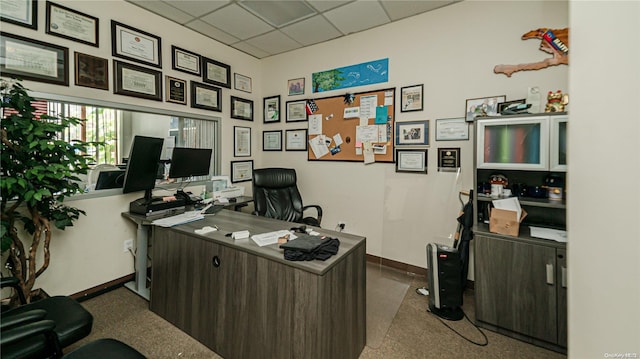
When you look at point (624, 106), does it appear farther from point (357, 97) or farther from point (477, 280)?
point (357, 97)

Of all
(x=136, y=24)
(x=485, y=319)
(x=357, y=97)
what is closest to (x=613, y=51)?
(x=485, y=319)

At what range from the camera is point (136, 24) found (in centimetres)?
258

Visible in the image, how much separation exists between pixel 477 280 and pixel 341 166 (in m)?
1.90

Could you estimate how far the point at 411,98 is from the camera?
281 centimetres

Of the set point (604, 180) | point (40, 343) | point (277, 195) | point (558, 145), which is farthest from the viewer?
point (277, 195)

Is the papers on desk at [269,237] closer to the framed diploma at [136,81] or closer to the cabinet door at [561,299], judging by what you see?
the cabinet door at [561,299]

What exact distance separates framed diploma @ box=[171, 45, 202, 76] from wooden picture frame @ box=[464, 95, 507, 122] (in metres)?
3.07

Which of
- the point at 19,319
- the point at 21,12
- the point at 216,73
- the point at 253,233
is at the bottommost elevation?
the point at 19,319

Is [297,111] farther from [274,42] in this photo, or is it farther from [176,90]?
[176,90]

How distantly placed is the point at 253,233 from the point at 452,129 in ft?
7.11

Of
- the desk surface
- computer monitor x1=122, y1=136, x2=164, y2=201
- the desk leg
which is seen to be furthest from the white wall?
the desk leg

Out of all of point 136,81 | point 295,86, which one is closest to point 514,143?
point 295,86

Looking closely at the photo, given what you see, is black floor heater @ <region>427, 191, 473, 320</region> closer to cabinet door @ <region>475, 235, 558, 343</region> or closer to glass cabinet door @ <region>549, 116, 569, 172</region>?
cabinet door @ <region>475, 235, 558, 343</region>

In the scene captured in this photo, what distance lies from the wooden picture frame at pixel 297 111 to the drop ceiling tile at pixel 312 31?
30.8 inches
